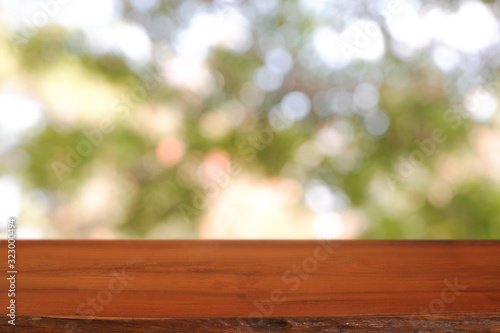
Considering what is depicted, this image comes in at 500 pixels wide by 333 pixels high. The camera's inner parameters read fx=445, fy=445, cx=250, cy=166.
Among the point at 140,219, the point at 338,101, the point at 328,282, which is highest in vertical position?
the point at 338,101

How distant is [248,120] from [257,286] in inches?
27.4

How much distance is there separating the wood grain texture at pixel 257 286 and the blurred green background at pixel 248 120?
0.51m

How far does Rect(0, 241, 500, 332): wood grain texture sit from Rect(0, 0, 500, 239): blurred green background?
0.51 meters

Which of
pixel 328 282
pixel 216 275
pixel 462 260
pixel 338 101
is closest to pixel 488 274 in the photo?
pixel 462 260

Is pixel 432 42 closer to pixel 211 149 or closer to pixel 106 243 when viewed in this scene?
pixel 211 149

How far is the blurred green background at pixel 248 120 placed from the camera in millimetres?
1225

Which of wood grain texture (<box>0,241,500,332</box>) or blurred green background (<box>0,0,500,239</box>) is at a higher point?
blurred green background (<box>0,0,500,239</box>)

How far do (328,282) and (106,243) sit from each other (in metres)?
0.35

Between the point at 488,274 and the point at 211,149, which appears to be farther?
the point at 211,149

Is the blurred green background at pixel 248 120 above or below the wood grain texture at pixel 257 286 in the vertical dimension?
above

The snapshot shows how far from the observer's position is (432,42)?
1.36 meters

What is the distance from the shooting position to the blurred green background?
1225 mm

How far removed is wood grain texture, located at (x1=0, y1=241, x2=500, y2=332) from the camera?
60cm

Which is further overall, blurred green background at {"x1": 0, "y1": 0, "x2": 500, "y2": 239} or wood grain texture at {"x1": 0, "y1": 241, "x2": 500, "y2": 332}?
blurred green background at {"x1": 0, "y1": 0, "x2": 500, "y2": 239}
